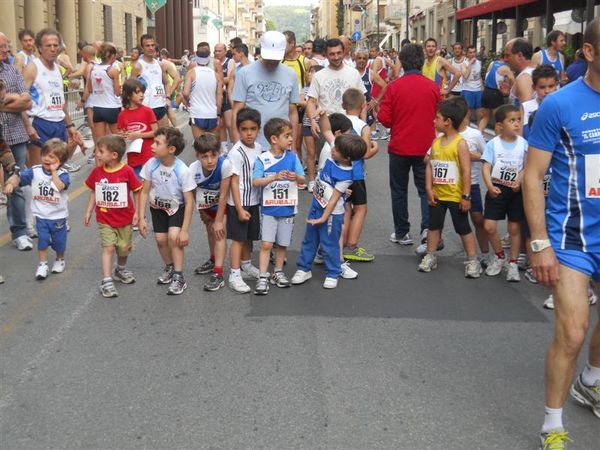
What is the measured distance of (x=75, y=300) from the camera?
19.8 feet

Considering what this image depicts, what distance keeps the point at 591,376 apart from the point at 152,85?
847 centimetres

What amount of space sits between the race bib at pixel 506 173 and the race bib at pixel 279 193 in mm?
1650

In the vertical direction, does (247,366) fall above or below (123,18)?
below

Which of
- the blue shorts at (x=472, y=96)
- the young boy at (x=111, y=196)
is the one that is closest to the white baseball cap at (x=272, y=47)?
the young boy at (x=111, y=196)

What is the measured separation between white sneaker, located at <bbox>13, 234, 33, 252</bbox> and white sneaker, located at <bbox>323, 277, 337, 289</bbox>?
9.76ft

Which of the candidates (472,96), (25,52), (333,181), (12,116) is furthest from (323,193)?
(472,96)

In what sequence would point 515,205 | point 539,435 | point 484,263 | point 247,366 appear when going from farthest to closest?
point 484,263
point 515,205
point 247,366
point 539,435

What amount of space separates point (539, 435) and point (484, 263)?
3.43m

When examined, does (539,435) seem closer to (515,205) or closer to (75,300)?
(515,205)

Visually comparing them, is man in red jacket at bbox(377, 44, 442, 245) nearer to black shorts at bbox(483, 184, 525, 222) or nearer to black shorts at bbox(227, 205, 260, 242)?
black shorts at bbox(483, 184, 525, 222)

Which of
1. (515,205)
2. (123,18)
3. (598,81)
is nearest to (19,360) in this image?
(598,81)

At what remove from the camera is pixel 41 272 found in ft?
21.6

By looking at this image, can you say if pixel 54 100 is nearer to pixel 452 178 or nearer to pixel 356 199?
pixel 356 199

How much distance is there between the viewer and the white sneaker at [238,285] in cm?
625
